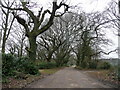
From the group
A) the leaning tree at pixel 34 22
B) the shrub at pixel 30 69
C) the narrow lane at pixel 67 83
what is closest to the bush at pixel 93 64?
the leaning tree at pixel 34 22

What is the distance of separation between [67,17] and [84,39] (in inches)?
232

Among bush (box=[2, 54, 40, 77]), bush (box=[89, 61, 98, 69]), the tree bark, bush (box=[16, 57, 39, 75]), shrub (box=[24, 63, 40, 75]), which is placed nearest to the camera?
bush (box=[2, 54, 40, 77])

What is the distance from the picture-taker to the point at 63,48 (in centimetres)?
4294

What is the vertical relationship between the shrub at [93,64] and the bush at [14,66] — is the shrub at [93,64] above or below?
below

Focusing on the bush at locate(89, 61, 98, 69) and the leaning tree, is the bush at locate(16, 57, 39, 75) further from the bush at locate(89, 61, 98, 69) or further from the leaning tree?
the bush at locate(89, 61, 98, 69)

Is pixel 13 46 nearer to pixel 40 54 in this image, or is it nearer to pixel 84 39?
pixel 40 54

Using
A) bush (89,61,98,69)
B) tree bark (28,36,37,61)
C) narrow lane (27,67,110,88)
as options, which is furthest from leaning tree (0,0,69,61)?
bush (89,61,98,69)

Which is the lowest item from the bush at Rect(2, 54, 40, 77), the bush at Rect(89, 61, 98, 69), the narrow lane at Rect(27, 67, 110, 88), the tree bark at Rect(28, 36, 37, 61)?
the narrow lane at Rect(27, 67, 110, 88)

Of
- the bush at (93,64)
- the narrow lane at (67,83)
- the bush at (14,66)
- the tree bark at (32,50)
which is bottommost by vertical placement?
the narrow lane at (67,83)

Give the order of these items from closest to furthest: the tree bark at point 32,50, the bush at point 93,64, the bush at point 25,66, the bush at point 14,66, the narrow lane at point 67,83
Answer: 1. the narrow lane at point 67,83
2. the bush at point 14,66
3. the bush at point 25,66
4. the tree bark at point 32,50
5. the bush at point 93,64

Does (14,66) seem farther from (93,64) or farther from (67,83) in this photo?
(93,64)

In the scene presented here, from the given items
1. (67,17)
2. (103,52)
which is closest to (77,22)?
(67,17)

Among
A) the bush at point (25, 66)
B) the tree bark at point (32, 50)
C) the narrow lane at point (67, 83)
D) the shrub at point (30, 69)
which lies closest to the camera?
the narrow lane at point (67, 83)

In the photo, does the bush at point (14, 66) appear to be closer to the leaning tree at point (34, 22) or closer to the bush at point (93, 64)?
the leaning tree at point (34, 22)
